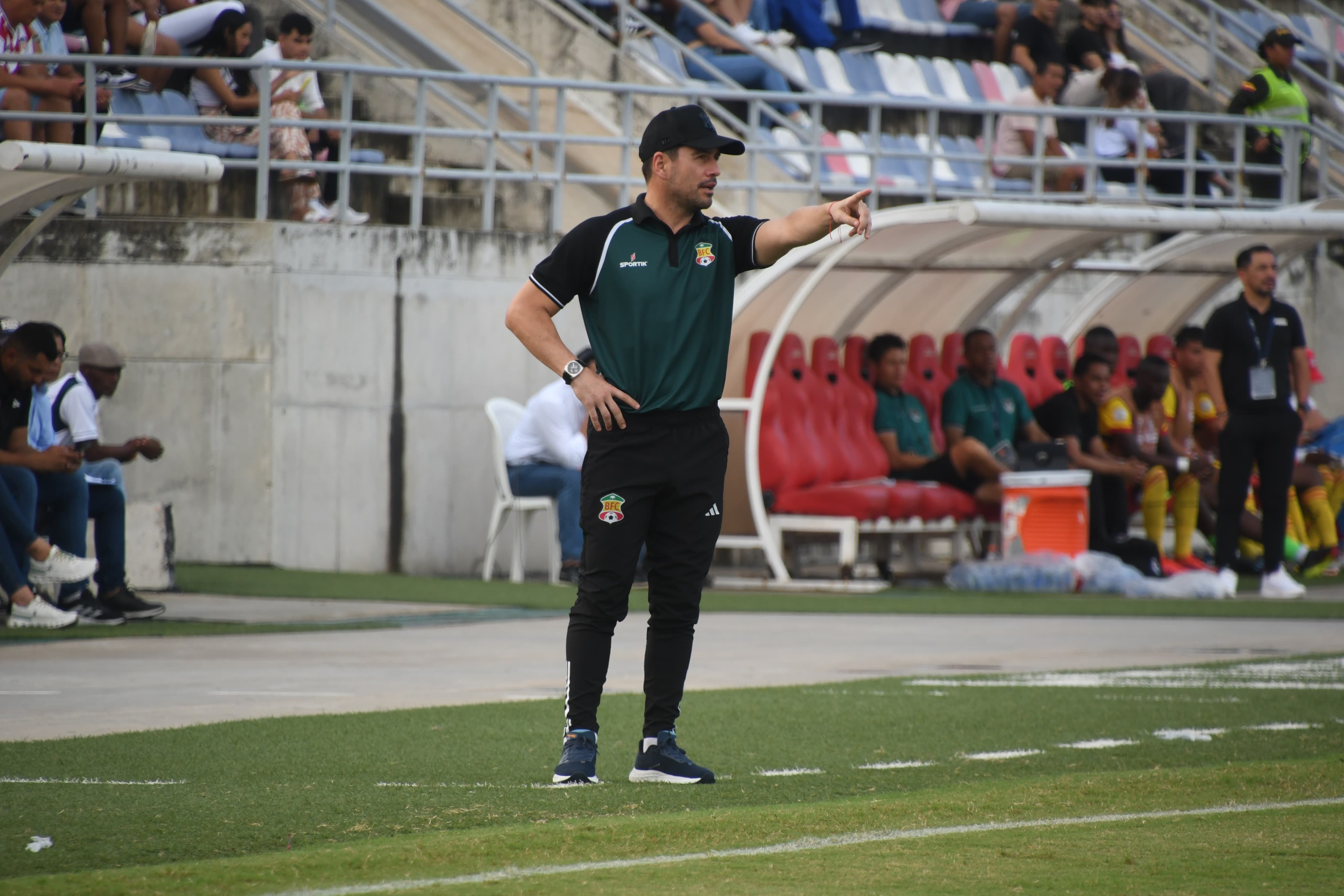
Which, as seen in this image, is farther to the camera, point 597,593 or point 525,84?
point 525,84

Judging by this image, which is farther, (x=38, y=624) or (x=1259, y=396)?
(x=1259, y=396)

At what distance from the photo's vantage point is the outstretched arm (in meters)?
5.59

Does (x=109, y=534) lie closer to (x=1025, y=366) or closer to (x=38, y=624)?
(x=38, y=624)

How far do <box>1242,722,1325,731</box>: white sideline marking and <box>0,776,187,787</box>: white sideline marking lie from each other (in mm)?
3905

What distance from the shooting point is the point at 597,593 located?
5.64 m

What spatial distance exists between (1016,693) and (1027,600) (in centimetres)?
538

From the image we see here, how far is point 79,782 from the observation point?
548cm

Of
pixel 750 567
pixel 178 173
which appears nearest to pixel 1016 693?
pixel 178 173

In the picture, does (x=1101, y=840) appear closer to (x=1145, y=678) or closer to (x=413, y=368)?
(x=1145, y=678)

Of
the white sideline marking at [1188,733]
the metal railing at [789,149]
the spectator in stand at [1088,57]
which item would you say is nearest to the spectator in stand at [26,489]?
the metal railing at [789,149]

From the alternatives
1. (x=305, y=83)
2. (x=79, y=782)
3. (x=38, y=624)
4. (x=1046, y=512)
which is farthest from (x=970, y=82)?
(x=79, y=782)

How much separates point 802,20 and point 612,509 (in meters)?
18.7

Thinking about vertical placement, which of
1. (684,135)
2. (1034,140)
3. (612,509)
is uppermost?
(1034,140)

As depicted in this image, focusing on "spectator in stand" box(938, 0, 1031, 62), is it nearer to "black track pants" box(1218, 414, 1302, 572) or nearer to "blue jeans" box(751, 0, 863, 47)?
"blue jeans" box(751, 0, 863, 47)
